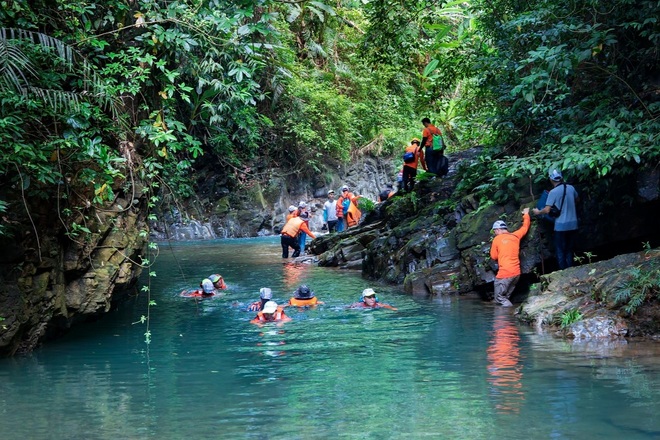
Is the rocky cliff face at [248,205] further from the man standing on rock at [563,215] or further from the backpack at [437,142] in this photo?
the man standing on rock at [563,215]

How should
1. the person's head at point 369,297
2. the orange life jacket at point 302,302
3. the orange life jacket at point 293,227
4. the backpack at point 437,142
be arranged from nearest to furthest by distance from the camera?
the person's head at point 369,297 → the orange life jacket at point 302,302 → the backpack at point 437,142 → the orange life jacket at point 293,227

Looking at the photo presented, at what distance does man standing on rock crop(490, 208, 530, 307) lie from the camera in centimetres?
1372

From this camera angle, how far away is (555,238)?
44.9ft

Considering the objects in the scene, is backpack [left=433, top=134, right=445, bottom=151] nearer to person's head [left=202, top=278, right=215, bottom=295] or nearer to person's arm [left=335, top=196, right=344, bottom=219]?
person's arm [left=335, top=196, right=344, bottom=219]

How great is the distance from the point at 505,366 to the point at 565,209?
5.43 m

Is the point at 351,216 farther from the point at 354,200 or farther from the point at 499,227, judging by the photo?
the point at 499,227

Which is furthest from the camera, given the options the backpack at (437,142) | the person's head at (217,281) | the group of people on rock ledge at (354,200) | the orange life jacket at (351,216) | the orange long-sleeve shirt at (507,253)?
the orange life jacket at (351,216)

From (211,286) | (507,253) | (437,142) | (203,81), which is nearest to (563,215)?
(507,253)

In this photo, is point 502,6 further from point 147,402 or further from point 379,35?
point 147,402

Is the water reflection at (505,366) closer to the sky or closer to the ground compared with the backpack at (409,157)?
closer to the ground

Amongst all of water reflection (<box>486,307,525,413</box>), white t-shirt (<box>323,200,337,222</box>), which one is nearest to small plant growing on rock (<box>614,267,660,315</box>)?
water reflection (<box>486,307,525,413</box>)

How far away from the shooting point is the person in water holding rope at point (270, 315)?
41.7 ft

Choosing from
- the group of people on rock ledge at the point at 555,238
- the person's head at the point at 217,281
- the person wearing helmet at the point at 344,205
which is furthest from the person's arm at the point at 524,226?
the person wearing helmet at the point at 344,205

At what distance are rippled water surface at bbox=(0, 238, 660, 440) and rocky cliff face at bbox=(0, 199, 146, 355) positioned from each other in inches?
16.6
